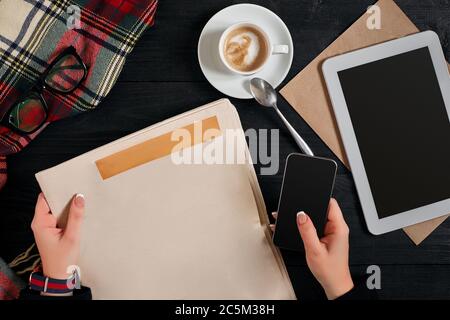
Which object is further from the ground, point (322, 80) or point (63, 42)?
point (63, 42)

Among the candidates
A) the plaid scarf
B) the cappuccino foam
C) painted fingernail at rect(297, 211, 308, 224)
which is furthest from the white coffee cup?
painted fingernail at rect(297, 211, 308, 224)

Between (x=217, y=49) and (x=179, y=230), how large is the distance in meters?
0.29

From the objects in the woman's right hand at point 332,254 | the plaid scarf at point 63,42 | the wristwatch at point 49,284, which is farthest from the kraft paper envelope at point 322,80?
the wristwatch at point 49,284

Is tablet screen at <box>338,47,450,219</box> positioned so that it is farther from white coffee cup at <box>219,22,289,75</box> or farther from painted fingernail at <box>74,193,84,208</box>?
painted fingernail at <box>74,193,84,208</box>

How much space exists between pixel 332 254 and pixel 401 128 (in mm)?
246

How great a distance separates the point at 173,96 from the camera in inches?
29.3

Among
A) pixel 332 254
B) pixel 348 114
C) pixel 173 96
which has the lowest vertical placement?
pixel 332 254

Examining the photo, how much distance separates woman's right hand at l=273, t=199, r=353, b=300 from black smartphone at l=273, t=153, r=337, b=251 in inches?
0.6

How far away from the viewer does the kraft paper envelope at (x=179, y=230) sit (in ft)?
2.28

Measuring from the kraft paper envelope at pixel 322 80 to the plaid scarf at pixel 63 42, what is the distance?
269mm

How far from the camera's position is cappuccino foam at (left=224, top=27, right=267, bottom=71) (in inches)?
28.3

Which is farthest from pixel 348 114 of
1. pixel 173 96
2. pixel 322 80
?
pixel 173 96

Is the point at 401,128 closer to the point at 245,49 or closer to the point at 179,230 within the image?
the point at 245,49
